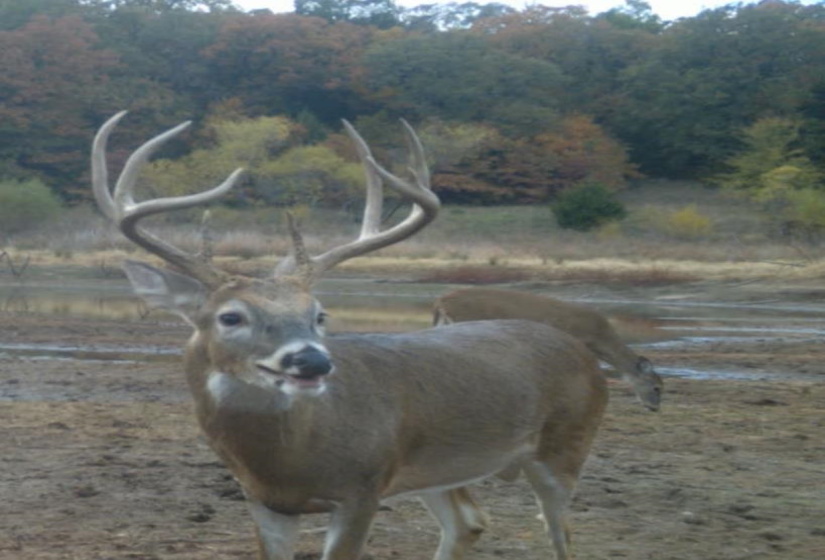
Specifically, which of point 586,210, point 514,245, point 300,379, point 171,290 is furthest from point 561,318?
point 586,210

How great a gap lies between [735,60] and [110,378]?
223 feet

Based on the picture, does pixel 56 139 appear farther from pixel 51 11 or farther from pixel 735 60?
pixel 735 60

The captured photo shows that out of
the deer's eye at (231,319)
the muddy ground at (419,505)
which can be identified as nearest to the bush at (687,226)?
the muddy ground at (419,505)

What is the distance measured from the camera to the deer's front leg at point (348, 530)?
6.04 metres

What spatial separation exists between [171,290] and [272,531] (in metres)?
1.11

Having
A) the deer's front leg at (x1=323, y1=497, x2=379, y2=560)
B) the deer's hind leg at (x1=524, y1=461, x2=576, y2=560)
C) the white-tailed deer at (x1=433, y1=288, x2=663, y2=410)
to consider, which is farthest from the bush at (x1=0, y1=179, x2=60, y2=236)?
the deer's front leg at (x1=323, y1=497, x2=379, y2=560)

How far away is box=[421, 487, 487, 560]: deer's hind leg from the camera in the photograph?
7.38 metres

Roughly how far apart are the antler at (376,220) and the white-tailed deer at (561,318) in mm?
5881

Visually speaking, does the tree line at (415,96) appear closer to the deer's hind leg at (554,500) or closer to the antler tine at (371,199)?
the antler tine at (371,199)

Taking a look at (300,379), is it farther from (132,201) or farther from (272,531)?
(132,201)

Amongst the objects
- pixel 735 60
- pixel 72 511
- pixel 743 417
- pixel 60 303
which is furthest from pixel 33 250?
pixel 735 60

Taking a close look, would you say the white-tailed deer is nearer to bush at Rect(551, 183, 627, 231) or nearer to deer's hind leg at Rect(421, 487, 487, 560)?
deer's hind leg at Rect(421, 487, 487, 560)

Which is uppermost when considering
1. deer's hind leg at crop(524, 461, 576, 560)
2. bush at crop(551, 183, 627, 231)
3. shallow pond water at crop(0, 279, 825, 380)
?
deer's hind leg at crop(524, 461, 576, 560)

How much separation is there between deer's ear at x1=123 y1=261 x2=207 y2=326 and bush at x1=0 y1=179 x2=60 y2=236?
47.8 m
